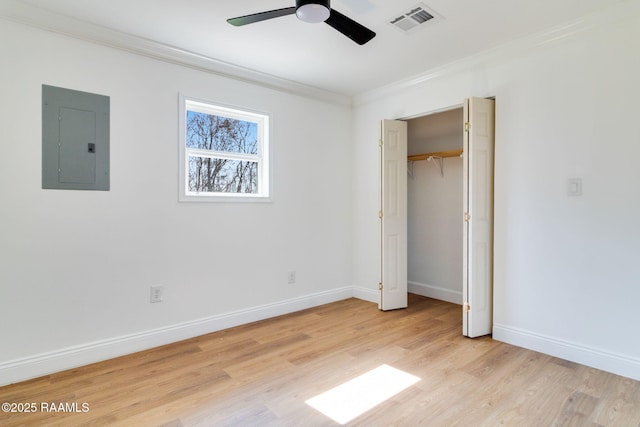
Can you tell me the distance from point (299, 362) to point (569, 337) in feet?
6.69

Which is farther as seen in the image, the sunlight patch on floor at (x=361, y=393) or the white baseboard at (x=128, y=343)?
the white baseboard at (x=128, y=343)

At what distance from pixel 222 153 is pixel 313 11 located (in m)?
1.83

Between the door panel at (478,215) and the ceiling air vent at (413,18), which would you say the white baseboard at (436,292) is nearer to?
the door panel at (478,215)

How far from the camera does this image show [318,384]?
2.21m

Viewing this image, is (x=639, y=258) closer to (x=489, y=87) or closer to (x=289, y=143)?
(x=489, y=87)

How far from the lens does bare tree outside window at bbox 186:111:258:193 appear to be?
3156mm

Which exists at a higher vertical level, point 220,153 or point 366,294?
point 220,153

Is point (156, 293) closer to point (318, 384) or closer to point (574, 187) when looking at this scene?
point (318, 384)

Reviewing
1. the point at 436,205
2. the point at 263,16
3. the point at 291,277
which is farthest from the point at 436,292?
the point at 263,16

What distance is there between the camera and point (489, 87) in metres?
2.98

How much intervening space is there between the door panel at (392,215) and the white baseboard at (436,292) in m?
Result: 0.64

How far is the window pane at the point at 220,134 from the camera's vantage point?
3.15 m

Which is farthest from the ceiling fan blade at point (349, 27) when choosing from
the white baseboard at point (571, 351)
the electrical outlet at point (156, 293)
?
the white baseboard at point (571, 351)

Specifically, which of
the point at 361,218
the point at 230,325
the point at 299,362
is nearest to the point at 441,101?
the point at 361,218
